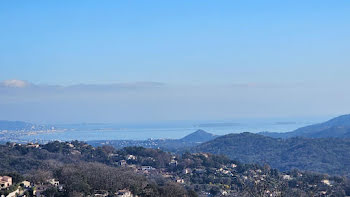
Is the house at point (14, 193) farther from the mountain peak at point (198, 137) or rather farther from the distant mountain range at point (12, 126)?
the distant mountain range at point (12, 126)

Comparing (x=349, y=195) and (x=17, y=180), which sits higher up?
(x=17, y=180)

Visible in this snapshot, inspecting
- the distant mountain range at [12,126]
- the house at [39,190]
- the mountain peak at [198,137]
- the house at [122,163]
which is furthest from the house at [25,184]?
the distant mountain range at [12,126]

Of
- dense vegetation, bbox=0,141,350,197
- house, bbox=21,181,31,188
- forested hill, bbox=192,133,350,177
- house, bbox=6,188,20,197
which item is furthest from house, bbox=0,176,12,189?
forested hill, bbox=192,133,350,177

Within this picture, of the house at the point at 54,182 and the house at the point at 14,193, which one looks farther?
the house at the point at 54,182

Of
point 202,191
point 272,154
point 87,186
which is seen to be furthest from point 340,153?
point 87,186

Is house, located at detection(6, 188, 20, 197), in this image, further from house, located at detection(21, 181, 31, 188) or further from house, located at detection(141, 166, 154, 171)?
house, located at detection(141, 166, 154, 171)

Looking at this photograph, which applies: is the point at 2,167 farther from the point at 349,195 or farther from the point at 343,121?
the point at 343,121
